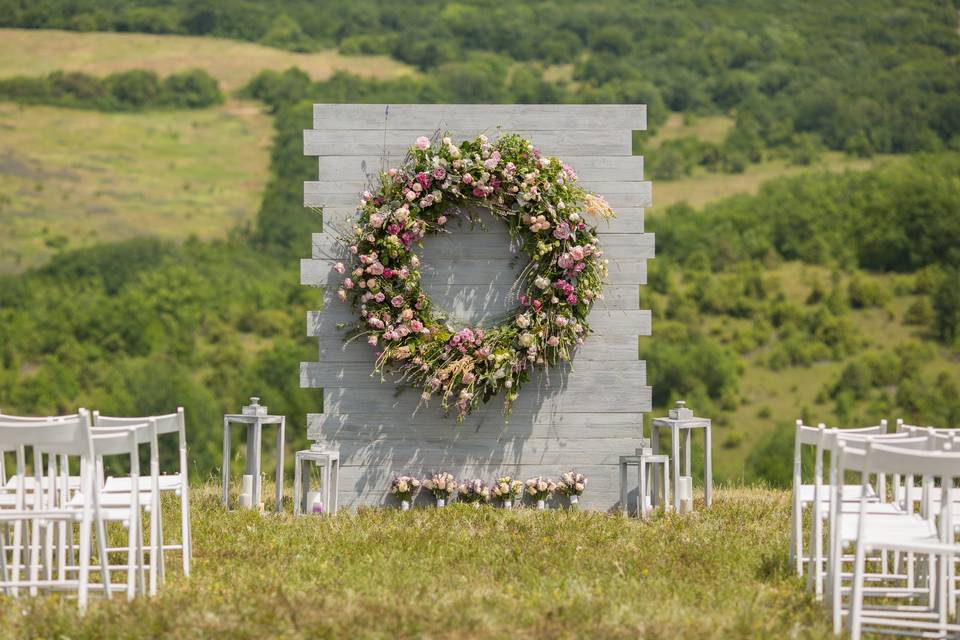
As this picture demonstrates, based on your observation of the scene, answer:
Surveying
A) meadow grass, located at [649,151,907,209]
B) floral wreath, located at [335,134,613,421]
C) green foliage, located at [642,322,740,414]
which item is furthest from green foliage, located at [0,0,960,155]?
floral wreath, located at [335,134,613,421]

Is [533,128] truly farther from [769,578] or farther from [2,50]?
[2,50]

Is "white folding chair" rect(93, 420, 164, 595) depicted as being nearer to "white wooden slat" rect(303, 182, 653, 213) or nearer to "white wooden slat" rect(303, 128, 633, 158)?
"white wooden slat" rect(303, 182, 653, 213)

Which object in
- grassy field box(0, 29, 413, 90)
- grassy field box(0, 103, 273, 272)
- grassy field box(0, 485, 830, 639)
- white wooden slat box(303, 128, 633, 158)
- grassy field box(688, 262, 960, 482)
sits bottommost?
grassy field box(688, 262, 960, 482)

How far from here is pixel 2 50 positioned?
65.9 meters

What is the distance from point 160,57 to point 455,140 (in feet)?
197

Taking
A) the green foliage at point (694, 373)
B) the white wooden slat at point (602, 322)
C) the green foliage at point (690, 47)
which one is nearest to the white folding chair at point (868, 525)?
the white wooden slat at point (602, 322)

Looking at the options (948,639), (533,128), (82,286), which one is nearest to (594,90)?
(82,286)

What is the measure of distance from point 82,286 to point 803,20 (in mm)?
40446

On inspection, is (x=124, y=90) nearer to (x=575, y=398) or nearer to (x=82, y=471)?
(x=575, y=398)

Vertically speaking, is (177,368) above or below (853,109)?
below

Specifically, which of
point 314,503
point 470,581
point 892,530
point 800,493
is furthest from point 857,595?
point 314,503

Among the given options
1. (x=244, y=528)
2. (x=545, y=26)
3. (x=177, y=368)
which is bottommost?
(x=177, y=368)

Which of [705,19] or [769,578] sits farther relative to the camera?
[705,19]

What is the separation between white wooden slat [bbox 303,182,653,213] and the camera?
9164 millimetres
